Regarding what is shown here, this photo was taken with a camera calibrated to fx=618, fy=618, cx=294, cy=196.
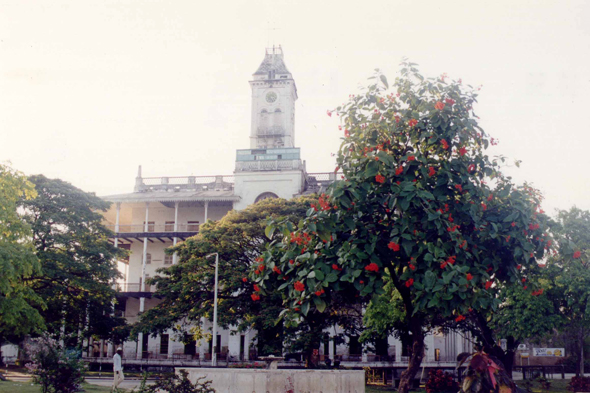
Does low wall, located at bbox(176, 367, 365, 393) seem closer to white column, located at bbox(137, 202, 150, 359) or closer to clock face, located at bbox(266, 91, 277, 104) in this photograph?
white column, located at bbox(137, 202, 150, 359)

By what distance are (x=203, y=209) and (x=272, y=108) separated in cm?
1177

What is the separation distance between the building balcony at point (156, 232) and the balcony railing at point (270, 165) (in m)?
6.62

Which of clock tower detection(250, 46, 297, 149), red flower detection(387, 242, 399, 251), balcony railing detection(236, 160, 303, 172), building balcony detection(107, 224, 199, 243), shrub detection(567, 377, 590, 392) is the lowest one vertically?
shrub detection(567, 377, 590, 392)

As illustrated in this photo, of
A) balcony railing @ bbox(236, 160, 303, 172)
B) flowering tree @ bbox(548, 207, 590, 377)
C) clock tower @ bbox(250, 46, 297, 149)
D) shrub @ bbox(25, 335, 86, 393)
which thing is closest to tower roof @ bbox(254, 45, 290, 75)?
clock tower @ bbox(250, 46, 297, 149)

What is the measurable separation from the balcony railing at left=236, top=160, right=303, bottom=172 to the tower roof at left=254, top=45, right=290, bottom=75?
38.9ft

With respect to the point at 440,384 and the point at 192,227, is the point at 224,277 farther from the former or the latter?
the point at 192,227

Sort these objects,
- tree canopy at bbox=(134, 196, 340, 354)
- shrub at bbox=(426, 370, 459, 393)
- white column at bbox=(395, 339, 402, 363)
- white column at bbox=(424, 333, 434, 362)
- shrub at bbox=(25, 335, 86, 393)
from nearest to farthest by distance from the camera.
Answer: shrub at bbox=(25, 335, 86, 393)
shrub at bbox=(426, 370, 459, 393)
tree canopy at bbox=(134, 196, 340, 354)
white column at bbox=(395, 339, 402, 363)
white column at bbox=(424, 333, 434, 362)

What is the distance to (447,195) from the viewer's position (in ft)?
38.8

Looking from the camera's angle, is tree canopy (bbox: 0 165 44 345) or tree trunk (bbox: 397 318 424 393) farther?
tree canopy (bbox: 0 165 44 345)

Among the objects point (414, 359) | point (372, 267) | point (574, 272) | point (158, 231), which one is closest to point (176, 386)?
point (414, 359)

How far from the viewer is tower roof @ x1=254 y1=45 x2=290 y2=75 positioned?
5912 cm

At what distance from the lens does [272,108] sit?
58.2 meters

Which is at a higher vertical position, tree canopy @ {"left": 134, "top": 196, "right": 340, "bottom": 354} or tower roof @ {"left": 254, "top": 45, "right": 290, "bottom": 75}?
tower roof @ {"left": 254, "top": 45, "right": 290, "bottom": 75}

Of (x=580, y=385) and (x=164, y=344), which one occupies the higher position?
(x=164, y=344)
